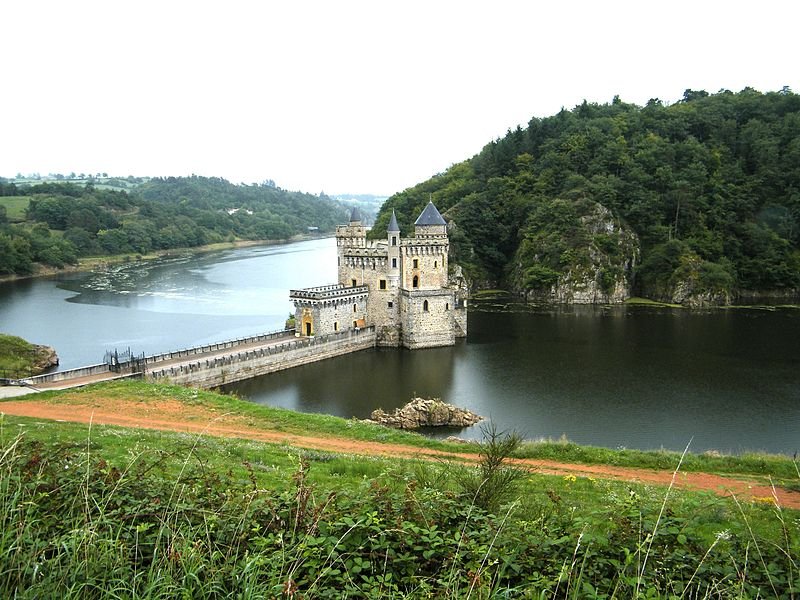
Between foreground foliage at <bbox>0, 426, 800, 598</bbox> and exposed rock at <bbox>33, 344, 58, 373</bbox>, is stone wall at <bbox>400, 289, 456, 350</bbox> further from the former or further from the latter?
foreground foliage at <bbox>0, 426, 800, 598</bbox>

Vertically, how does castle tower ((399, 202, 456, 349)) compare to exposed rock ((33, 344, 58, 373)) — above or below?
above

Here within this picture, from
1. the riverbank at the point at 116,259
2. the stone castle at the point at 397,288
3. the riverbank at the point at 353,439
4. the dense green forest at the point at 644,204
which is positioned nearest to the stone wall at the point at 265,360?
the stone castle at the point at 397,288

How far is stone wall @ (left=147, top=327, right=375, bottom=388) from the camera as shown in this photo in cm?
3215

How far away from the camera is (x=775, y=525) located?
421 inches

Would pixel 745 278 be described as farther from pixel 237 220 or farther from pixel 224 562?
pixel 237 220

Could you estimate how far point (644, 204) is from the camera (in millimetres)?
70438

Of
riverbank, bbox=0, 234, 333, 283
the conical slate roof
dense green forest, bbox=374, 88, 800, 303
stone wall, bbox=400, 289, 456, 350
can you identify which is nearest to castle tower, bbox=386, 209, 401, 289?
stone wall, bbox=400, 289, 456, 350

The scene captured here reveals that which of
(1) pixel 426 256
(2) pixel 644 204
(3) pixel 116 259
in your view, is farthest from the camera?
(3) pixel 116 259

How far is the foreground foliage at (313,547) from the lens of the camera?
5168 mm

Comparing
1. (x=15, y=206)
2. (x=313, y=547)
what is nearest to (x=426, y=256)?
(x=313, y=547)

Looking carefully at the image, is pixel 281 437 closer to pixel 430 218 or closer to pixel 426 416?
pixel 426 416

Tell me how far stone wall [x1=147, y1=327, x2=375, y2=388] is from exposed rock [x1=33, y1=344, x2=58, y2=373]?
34.5ft

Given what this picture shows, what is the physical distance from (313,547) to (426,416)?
21.8 metres

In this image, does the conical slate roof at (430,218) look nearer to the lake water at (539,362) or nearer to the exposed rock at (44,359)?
the lake water at (539,362)
